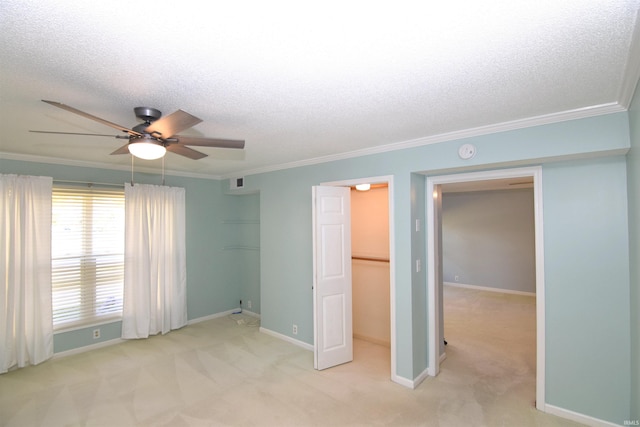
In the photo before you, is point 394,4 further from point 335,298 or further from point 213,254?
point 213,254

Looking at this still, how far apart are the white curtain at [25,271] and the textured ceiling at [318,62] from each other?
126 centimetres

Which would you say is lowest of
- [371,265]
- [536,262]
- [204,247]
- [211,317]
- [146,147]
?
[211,317]

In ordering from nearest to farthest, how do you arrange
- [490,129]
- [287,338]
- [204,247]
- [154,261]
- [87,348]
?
[490,129] → [87,348] → [287,338] → [154,261] → [204,247]

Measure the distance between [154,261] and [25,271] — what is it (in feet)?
4.42

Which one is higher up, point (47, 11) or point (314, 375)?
point (47, 11)

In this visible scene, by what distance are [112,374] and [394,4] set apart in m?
4.22

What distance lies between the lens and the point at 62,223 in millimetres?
3906

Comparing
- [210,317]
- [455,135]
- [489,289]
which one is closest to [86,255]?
[210,317]

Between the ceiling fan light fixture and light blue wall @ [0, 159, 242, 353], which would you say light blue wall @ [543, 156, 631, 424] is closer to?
the ceiling fan light fixture

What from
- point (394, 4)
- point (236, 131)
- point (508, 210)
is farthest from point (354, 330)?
point (508, 210)

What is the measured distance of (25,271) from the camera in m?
3.54

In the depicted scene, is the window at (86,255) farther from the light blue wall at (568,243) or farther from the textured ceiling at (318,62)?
the textured ceiling at (318,62)

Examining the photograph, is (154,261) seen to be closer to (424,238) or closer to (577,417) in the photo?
(424,238)

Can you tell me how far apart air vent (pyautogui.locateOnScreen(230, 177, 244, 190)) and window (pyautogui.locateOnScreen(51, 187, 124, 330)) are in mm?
1566
